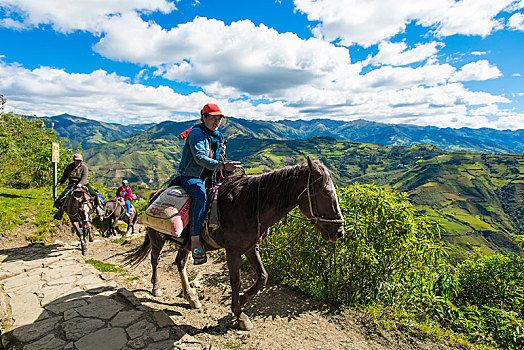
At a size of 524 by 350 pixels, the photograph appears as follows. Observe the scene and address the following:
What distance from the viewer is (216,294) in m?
5.87

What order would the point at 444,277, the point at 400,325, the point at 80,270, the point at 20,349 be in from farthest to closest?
the point at 80,270 → the point at 444,277 → the point at 400,325 → the point at 20,349

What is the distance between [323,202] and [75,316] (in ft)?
15.9

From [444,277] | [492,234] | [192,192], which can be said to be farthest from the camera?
[492,234]

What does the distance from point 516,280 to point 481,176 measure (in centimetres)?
21713

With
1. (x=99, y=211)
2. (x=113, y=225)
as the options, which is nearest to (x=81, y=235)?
(x=99, y=211)

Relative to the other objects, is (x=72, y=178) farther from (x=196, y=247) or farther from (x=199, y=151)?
(x=199, y=151)

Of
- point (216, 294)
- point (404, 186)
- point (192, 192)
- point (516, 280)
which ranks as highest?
point (192, 192)

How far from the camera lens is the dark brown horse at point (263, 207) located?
12.6ft

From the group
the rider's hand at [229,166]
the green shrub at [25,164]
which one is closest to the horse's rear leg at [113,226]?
the green shrub at [25,164]

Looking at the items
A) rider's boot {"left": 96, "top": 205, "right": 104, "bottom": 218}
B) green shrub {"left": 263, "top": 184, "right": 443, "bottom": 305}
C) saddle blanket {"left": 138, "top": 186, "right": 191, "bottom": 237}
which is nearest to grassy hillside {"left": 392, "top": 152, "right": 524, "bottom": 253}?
green shrub {"left": 263, "top": 184, "right": 443, "bottom": 305}

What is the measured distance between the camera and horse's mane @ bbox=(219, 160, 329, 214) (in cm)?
397

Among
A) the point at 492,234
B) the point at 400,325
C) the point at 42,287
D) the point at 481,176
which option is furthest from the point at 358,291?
the point at 481,176

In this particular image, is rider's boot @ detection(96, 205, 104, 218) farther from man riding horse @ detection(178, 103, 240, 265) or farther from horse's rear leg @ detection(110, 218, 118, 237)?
man riding horse @ detection(178, 103, 240, 265)

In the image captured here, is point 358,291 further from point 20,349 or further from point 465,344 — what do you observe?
point 20,349
